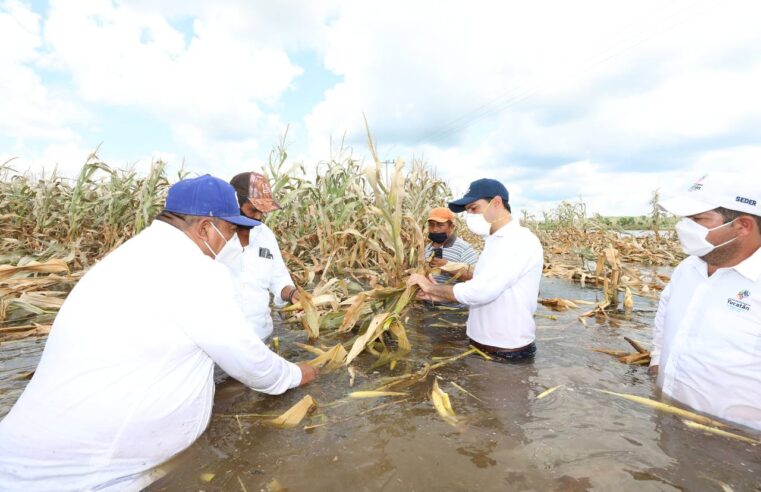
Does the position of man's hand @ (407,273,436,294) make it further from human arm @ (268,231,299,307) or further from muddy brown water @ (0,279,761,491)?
human arm @ (268,231,299,307)

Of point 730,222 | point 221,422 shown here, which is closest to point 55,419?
point 221,422

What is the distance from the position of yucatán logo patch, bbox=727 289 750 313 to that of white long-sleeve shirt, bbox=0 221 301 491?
2.60 metres

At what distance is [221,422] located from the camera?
7.98 ft

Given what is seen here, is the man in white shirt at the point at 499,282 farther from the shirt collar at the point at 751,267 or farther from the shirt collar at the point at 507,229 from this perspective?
the shirt collar at the point at 751,267

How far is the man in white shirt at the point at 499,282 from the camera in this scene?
309 centimetres

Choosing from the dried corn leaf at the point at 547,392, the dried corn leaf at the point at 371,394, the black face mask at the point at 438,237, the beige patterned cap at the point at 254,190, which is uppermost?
the beige patterned cap at the point at 254,190

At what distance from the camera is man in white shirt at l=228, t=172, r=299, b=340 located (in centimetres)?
335

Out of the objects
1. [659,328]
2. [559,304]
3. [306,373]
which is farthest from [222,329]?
[559,304]

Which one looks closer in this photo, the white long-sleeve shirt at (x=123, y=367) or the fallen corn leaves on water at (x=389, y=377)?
the white long-sleeve shirt at (x=123, y=367)

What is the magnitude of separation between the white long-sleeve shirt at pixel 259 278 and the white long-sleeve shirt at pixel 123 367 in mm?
1389

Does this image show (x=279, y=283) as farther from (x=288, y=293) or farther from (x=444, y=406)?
(x=444, y=406)

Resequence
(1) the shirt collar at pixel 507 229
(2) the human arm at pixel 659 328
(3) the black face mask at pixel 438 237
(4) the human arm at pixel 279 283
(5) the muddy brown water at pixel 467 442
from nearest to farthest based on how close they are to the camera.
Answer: (5) the muddy brown water at pixel 467 442, (2) the human arm at pixel 659 328, (1) the shirt collar at pixel 507 229, (4) the human arm at pixel 279 283, (3) the black face mask at pixel 438 237

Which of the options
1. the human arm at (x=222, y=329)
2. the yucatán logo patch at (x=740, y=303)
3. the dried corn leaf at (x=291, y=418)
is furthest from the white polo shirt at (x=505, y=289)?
the human arm at (x=222, y=329)

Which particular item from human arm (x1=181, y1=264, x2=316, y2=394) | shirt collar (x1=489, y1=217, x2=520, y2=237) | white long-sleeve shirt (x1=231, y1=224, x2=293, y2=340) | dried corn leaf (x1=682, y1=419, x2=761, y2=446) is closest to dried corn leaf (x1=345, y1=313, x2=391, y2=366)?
white long-sleeve shirt (x1=231, y1=224, x2=293, y2=340)
